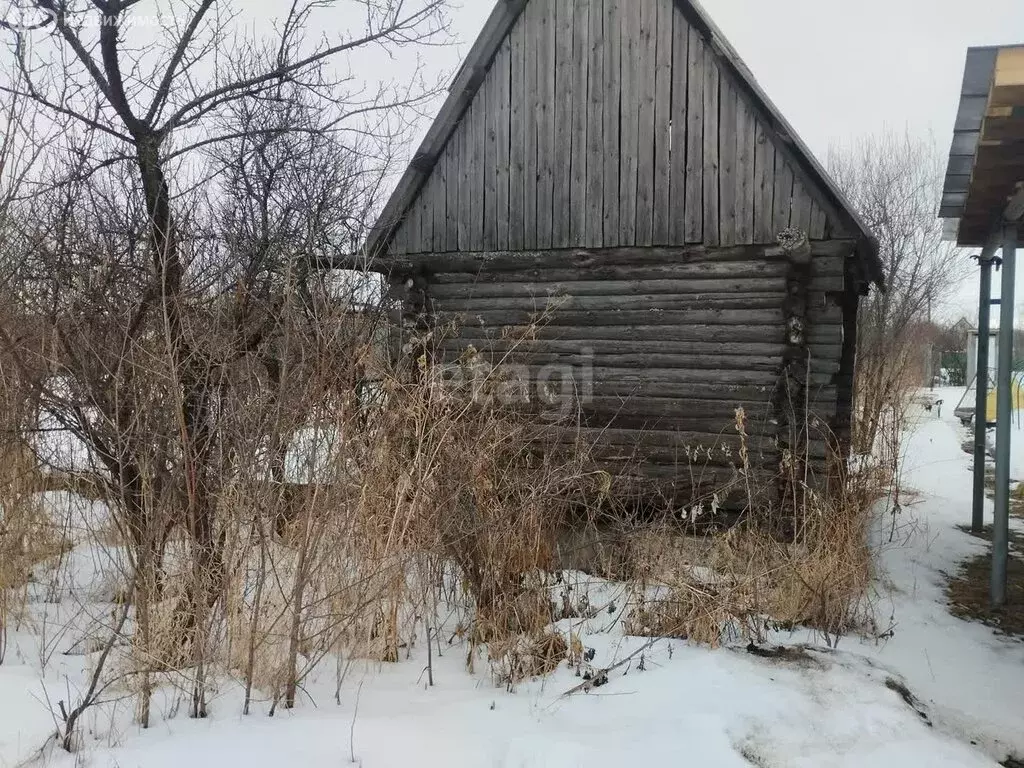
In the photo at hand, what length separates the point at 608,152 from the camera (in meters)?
7.71

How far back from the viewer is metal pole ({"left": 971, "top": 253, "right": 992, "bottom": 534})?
759 cm

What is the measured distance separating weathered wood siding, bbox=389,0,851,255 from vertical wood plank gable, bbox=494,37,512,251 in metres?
0.01

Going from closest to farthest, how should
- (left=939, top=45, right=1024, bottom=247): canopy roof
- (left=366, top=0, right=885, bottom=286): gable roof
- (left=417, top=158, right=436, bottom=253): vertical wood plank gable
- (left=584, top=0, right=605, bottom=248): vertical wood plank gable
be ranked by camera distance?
(left=939, top=45, right=1024, bottom=247): canopy roof < (left=366, top=0, right=885, bottom=286): gable roof < (left=584, top=0, right=605, bottom=248): vertical wood plank gable < (left=417, top=158, right=436, bottom=253): vertical wood plank gable

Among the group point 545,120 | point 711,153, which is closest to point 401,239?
point 545,120

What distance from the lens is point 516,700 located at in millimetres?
3627

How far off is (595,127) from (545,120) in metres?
0.56

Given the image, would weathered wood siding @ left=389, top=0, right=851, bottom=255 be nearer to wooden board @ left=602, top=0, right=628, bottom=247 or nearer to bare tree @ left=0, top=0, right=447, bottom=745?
wooden board @ left=602, top=0, right=628, bottom=247

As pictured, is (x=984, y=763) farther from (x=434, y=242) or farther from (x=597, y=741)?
(x=434, y=242)

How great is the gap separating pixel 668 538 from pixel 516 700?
183 centimetres

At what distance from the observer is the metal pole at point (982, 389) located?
299 inches

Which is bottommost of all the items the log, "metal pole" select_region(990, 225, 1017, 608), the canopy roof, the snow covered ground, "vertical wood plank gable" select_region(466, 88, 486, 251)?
the snow covered ground

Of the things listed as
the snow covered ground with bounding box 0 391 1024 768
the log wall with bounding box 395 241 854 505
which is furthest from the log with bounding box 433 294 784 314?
the snow covered ground with bounding box 0 391 1024 768

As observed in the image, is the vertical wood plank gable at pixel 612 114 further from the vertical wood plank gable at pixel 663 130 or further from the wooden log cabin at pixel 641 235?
the vertical wood plank gable at pixel 663 130

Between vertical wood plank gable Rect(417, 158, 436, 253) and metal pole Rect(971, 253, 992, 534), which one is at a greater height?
vertical wood plank gable Rect(417, 158, 436, 253)
